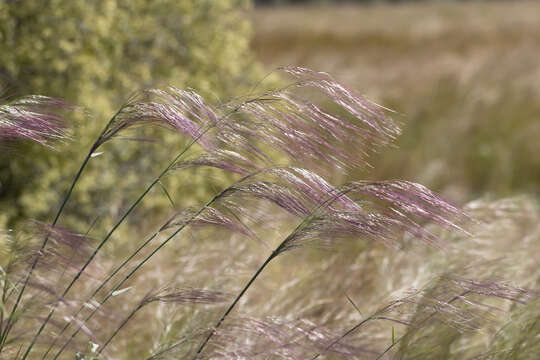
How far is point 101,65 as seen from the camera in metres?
3.22

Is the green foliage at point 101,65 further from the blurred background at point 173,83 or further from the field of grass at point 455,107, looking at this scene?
the field of grass at point 455,107

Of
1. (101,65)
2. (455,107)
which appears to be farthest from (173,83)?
(455,107)

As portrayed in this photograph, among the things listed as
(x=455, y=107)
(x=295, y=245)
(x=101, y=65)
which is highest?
(x=455, y=107)

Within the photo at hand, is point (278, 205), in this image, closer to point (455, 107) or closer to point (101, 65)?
point (101, 65)

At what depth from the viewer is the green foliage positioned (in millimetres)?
2934

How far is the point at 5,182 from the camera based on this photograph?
319 cm

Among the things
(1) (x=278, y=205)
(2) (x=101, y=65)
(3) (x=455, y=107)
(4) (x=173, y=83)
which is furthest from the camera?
(3) (x=455, y=107)

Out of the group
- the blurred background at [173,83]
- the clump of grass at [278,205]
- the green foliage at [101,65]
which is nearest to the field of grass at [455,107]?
the blurred background at [173,83]

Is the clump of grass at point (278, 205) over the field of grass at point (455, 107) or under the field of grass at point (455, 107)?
under

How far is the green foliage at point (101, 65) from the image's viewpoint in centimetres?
293

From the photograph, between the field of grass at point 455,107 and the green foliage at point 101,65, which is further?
the field of grass at point 455,107

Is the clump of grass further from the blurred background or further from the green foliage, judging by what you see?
the green foliage

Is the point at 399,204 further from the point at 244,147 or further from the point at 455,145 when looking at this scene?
the point at 455,145

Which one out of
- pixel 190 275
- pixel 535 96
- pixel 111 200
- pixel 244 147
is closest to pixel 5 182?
A: pixel 111 200
